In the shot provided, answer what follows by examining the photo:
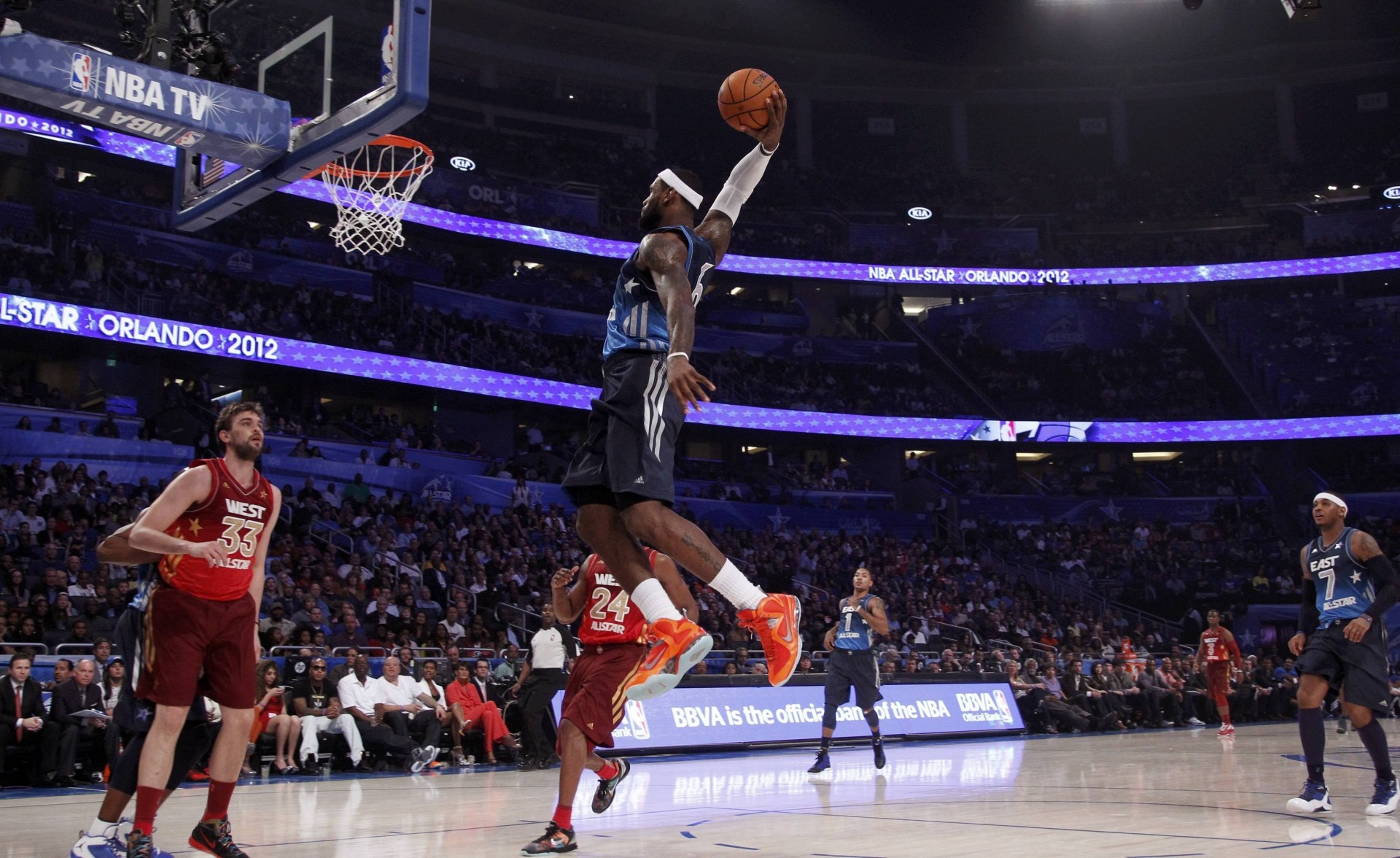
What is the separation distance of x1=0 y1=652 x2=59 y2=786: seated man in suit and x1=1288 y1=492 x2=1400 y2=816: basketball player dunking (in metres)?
9.89

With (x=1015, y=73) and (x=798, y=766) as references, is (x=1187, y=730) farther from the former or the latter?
(x=1015, y=73)

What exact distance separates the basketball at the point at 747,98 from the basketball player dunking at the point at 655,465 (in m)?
0.08

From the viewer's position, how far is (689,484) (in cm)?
3403

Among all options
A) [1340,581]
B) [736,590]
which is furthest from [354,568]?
[736,590]

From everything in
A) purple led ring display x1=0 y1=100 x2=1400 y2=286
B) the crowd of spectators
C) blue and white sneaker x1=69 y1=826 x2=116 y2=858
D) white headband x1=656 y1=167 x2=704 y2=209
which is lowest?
blue and white sneaker x1=69 y1=826 x2=116 y2=858

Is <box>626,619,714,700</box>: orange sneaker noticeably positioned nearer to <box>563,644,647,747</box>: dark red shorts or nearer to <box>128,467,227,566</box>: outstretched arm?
<box>563,644,647,747</box>: dark red shorts

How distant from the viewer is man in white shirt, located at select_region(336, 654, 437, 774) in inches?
477

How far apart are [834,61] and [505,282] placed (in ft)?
56.0

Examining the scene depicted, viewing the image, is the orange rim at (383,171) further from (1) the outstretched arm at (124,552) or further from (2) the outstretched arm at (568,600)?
(1) the outstretched arm at (124,552)

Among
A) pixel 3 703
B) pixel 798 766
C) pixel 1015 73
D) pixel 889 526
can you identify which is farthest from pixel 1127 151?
pixel 3 703

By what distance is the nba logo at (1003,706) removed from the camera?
18.3 m

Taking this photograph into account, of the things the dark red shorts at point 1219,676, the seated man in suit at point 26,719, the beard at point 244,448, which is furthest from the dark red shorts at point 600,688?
the dark red shorts at point 1219,676

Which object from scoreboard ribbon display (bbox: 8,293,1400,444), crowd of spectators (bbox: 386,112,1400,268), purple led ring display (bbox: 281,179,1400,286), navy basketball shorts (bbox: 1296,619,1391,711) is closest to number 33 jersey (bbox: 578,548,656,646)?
navy basketball shorts (bbox: 1296,619,1391,711)

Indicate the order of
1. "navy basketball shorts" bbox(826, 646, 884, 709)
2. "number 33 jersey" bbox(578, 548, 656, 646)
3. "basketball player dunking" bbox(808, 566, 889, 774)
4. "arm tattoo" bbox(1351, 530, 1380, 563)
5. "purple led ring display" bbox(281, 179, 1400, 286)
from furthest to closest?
"purple led ring display" bbox(281, 179, 1400, 286) < "navy basketball shorts" bbox(826, 646, 884, 709) < "basketball player dunking" bbox(808, 566, 889, 774) < "arm tattoo" bbox(1351, 530, 1380, 563) < "number 33 jersey" bbox(578, 548, 656, 646)
